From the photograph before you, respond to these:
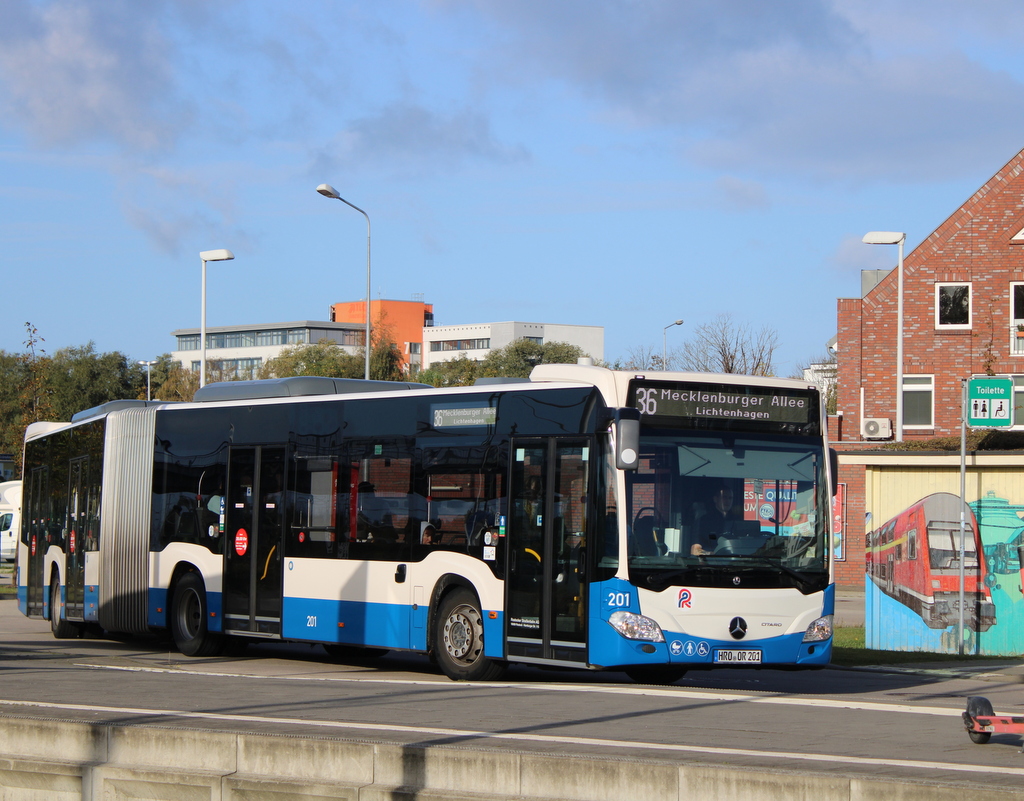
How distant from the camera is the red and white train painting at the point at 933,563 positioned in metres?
20.8

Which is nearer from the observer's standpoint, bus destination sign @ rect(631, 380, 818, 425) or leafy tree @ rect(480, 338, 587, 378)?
bus destination sign @ rect(631, 380, 818, 425)

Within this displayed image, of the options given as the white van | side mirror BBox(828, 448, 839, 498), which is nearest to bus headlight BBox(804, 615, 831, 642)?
side mirror BBox(828, 448, 839, 498)

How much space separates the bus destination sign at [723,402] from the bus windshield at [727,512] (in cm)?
22

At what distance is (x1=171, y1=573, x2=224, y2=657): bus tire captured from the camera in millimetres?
17469

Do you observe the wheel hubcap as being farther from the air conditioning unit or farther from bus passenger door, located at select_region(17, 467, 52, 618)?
the air conditioning unit

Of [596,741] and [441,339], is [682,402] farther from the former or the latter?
[441,339]

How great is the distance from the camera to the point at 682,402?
1304 cm

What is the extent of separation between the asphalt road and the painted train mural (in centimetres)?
432

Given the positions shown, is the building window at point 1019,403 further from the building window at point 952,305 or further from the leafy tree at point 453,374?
the leafy tree at point 453,374

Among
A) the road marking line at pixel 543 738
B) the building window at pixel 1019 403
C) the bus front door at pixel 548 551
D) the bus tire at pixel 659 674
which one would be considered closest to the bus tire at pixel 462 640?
the bus front door at pixel 548 551

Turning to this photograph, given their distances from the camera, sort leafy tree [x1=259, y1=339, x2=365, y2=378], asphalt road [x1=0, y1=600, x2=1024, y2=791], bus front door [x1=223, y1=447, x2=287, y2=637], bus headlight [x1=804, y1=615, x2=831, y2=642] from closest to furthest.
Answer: asphalt road [x1=0, y1=600, x2=1024, y2=791] → bus headlight [x1=804, y1=615, x2=831, y2=642] → bus front door [x1=223, y1=447, x2=287, y2=637] → leafy tree [x1=259, y1=339, x2=365, y2=378]

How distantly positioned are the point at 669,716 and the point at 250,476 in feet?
26.9

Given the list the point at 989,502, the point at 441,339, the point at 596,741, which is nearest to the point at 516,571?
the point at 596,741

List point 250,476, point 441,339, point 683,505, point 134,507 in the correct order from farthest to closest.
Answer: point 441,339 → point 134,507 → point 250,476 → point 683,505
